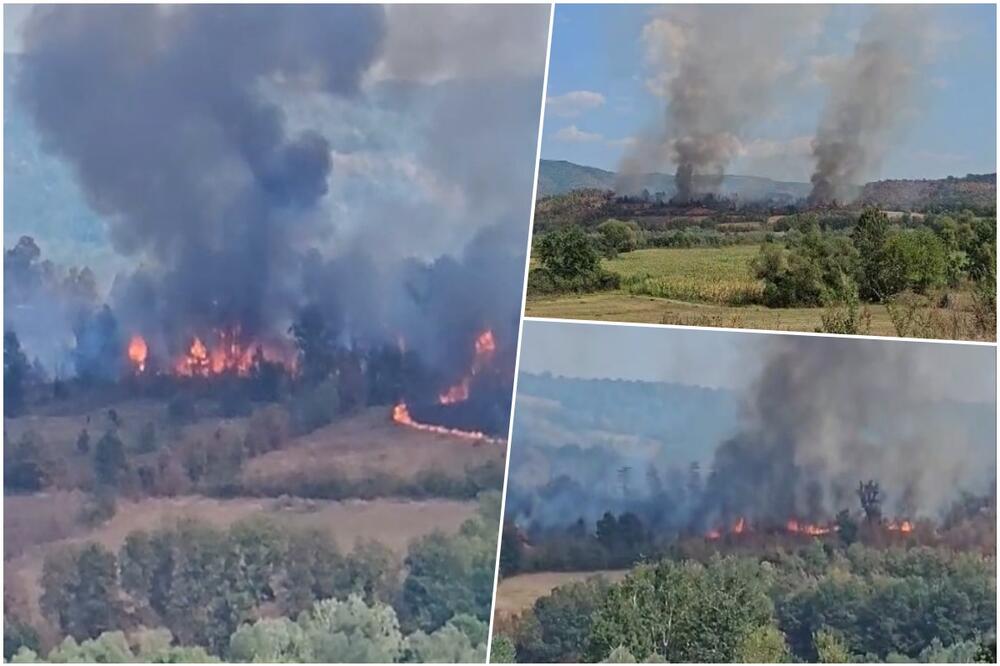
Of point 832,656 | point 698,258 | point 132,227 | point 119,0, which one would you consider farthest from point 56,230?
point 832,656

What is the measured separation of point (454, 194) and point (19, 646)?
1956 mm

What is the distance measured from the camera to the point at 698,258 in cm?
437

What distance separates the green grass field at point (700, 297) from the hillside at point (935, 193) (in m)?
0.32

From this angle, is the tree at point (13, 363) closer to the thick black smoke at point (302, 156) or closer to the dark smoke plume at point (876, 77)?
the thick black smoke at point (302, 156)

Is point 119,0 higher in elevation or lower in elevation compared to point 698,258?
higher

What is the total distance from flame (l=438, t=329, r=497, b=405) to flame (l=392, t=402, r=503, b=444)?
0.08m

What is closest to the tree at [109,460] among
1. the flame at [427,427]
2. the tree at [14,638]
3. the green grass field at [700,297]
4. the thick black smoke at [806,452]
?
the tree at [14,638]

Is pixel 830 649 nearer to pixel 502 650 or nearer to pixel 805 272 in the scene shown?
pixel 502 650

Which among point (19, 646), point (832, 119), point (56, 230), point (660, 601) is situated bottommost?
point (19, 646)

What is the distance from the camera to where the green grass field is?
14.3 feet

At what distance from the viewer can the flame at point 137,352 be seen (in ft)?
13.9

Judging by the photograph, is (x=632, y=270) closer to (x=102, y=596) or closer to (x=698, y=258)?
(x=698, y=258)

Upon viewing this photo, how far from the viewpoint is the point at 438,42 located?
14.1ft

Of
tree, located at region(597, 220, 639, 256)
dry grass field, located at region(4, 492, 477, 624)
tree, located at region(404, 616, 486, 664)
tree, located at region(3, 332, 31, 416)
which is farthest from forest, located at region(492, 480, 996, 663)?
tree, located at region(3, 332, 31, 416)
